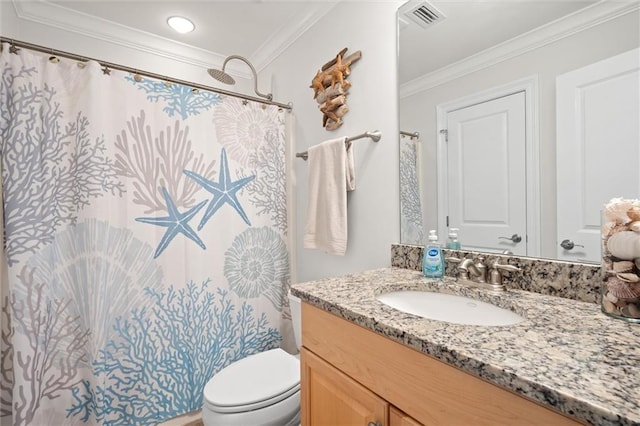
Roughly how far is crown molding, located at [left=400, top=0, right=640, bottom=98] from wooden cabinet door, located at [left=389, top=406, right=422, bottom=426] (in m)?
1.12

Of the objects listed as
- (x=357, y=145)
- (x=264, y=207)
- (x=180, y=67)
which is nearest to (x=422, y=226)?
(x=357, y=145)

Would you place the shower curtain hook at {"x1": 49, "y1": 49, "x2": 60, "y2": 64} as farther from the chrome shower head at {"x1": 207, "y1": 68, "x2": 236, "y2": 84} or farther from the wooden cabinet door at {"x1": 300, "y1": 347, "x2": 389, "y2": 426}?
the wooden cabinet door at {"x1": 300, "y1": 347, "x2": 389, "y2": 426}

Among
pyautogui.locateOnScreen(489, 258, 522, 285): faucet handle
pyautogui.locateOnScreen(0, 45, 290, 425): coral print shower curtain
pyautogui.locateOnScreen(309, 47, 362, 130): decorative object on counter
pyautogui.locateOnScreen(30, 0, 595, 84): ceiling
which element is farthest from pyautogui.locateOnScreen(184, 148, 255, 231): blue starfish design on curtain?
pyautogui.locateOnScreen(489, 258, 522, 285): faucet handle

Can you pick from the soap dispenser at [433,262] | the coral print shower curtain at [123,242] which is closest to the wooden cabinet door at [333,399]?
the soap dispenser at [433,262]

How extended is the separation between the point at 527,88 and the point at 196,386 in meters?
2.05

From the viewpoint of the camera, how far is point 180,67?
2.20 meters

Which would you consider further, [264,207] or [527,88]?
[264,207]

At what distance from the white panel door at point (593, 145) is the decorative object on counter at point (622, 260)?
0.42 ft

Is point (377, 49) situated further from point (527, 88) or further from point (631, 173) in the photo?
point (631, 173)

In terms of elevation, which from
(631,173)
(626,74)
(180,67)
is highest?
(180,67)

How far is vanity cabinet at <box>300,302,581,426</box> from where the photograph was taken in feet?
1.52

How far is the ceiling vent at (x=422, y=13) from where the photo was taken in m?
1.19

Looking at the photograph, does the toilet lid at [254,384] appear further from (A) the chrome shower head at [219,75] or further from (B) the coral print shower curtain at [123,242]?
(A) the chrome shower head at [219,75]

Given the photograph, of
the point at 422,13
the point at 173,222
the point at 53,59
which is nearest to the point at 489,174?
the point at 422,13
